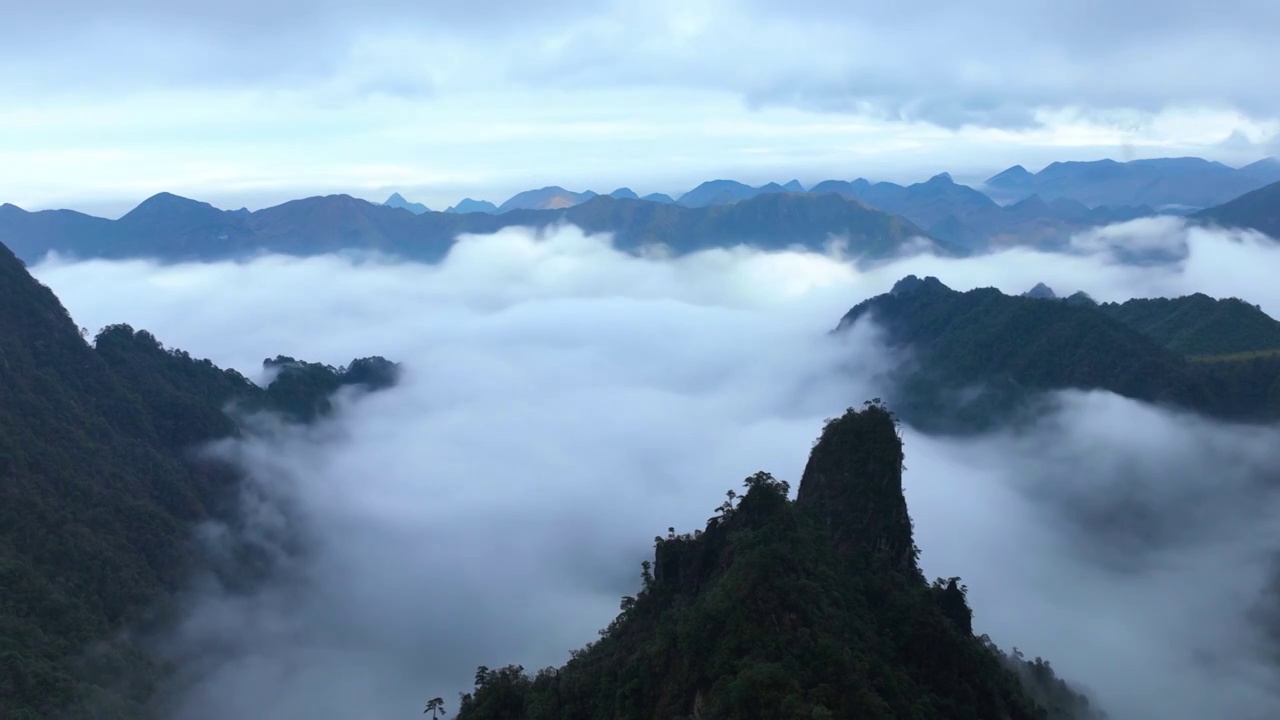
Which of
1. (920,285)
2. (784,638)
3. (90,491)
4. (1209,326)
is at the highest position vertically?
(920,285)

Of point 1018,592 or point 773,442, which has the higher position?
point 773,442

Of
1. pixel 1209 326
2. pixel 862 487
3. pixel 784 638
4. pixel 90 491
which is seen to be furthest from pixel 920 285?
pixel 784 638

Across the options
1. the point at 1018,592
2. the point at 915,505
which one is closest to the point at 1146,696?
the point at 1018,592

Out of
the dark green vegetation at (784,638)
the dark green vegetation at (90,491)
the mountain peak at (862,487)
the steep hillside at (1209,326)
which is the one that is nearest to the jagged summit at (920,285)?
the steep hillside at (1209,326)

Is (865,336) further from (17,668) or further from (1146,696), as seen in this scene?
(17,668)

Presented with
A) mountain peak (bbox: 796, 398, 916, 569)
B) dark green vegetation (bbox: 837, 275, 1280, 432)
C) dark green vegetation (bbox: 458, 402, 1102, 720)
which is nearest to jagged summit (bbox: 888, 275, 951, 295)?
dark green vegetation (bbox: 837, 275, 1280, 432)

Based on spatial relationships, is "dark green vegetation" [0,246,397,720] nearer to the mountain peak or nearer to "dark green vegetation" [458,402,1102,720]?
"dark green vegetation" [458,402,1102,720]

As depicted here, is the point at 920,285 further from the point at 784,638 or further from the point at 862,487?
the point at 784,638
